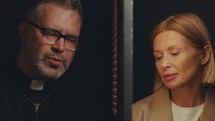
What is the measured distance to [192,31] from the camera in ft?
6.05

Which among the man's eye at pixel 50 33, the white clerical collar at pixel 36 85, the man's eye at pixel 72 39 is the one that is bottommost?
the white clerical collar at pixel 36 85

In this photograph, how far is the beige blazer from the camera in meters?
1.84

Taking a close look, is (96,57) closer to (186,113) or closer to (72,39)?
(72,39)

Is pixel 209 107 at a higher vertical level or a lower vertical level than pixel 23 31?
lower

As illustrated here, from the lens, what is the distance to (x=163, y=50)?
185 cm

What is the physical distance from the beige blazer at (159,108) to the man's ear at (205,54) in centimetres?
14

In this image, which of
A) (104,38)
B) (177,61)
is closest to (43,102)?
(104,38)

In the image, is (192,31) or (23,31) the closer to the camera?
(23,31)

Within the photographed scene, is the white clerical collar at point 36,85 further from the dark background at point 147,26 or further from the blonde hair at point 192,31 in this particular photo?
the blonde hair at point 192,31

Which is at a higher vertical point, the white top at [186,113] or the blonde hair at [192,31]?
the blonde hair at [192,31]

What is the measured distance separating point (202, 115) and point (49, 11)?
2.85ft

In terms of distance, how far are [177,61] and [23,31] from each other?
73 centimetres

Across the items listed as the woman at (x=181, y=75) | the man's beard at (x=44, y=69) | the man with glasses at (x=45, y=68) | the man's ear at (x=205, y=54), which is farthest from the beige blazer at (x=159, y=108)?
the man's beard at (x=44, y=69)

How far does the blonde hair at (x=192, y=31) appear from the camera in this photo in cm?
184
